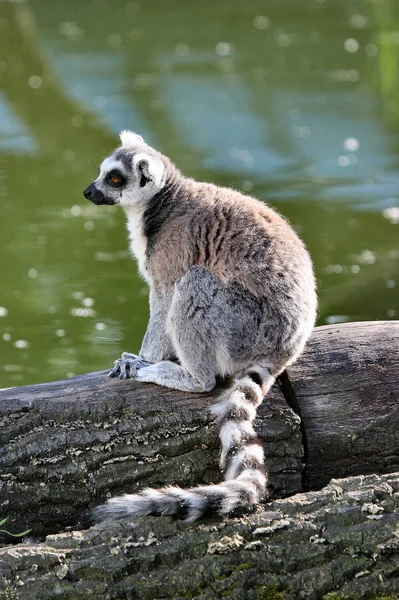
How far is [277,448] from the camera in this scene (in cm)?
388

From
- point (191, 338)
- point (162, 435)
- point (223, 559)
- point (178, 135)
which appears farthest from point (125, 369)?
point (178, 135)

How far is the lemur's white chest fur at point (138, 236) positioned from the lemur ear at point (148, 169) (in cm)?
15

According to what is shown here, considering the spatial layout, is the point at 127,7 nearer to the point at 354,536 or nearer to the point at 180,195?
the point at 180,195

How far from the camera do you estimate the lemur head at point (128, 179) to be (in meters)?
4.66

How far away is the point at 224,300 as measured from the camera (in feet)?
13.6

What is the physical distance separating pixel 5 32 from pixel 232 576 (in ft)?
46.1

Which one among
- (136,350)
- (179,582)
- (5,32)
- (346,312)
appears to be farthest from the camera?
(5,32)

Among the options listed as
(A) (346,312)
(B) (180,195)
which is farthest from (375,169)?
(B) (180,195)

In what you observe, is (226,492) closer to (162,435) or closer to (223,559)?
(223,559)

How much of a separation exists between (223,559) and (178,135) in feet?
29.0

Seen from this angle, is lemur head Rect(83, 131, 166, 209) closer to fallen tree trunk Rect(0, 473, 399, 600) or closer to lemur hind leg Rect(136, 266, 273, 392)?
lemur hind leg Rect(136, 266, 273, 392)

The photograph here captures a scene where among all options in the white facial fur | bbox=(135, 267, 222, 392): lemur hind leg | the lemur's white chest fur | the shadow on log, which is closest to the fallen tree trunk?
the shadow on log

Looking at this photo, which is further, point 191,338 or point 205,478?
point 191,338

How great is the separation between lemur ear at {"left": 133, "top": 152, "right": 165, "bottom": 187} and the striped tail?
1.40 m
